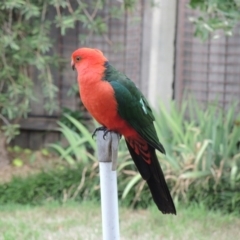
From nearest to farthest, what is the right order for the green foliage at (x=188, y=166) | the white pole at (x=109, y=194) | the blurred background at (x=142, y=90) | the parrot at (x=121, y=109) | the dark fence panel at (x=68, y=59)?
1. the white pole at (x=109, y=194)
2. the parrot at (x=121, y=109)
3. the green foliage at (x=188, y=166)
4. the blurred background at (x=142, y=90)
5. the dark fence panel at (x=68, y=59)

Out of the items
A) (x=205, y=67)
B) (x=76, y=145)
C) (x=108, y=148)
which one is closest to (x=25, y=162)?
(x=76, y=145)

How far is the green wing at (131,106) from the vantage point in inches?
130

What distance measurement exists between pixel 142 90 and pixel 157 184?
3524 mm

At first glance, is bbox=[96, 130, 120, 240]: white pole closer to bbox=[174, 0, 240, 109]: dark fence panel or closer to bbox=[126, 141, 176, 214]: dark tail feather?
bbox=[126, 141, 176, 214]: dark tail feather

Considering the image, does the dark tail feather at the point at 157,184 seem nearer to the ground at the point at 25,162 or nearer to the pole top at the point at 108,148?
the pole top at the point at 108,148

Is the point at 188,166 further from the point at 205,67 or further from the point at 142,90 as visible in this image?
the point at 205,67

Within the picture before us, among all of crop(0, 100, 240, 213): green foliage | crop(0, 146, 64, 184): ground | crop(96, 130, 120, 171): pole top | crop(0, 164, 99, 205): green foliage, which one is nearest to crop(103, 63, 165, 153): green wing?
crop(96, 130, 120, 171): pole top

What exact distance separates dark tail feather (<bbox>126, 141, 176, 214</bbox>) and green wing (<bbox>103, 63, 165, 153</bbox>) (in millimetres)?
77

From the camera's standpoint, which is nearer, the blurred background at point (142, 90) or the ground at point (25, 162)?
the blurred background at point (142, 90)

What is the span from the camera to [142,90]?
6855mm

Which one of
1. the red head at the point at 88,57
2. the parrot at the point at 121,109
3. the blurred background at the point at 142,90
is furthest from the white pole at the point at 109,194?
the blurred background at the point at 142,90

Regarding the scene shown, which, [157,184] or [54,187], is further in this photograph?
[54,187]

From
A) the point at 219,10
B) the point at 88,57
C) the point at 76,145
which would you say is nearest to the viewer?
the point at 88,57

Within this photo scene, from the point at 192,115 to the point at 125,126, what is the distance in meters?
2.95
